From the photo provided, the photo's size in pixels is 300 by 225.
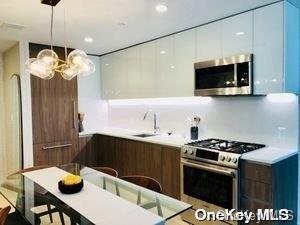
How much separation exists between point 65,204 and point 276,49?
2426mm

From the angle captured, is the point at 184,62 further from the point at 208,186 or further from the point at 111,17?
the point at 208,186

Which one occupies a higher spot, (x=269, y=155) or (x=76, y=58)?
(x=76, y=58)

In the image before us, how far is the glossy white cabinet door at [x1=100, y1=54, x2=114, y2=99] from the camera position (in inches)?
196

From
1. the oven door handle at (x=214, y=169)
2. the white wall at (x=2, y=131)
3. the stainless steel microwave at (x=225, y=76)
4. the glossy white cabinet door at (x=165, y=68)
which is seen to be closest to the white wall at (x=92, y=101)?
the white wall at (x=2, y=131)

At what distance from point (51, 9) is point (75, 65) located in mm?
807

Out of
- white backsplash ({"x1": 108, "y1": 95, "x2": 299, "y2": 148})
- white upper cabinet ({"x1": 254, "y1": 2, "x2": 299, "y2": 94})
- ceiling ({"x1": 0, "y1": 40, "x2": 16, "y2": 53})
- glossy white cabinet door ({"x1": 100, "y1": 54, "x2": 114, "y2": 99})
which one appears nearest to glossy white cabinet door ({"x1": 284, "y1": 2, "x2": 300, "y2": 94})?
white upper cabinet ({"x1": 254, "y1": 2, "x2": 299, "y2": 94})

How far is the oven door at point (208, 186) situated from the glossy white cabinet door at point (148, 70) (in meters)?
1.44

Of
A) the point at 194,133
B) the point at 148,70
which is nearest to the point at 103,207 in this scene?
the point at 194,133

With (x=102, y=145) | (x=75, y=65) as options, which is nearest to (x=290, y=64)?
(x=75, y=65)

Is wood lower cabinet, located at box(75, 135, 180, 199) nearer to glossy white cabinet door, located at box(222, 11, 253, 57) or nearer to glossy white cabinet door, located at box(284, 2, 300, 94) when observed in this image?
glossy white cabinet door, located at box(222, 11, 253, 57)

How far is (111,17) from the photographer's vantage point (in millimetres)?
2955

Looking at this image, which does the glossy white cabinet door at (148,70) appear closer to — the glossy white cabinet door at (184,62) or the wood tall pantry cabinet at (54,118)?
the glossy white cabinet door at (184,62)

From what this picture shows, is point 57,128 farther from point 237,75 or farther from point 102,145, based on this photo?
point 237,75

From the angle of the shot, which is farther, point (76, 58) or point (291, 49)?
point (291, 49)
